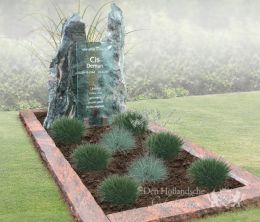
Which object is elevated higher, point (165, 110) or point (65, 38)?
point (65, 38)

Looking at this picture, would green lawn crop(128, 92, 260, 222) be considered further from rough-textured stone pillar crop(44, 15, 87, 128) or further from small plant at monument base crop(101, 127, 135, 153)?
rough-textured stone pillar crop(44, 15, 87, 128)

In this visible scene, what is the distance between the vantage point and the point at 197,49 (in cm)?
1856

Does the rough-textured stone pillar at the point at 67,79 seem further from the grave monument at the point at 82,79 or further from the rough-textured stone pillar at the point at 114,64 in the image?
the rough-textured stone pillar at the point at 114,64

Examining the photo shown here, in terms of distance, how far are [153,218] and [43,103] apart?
31.0ft

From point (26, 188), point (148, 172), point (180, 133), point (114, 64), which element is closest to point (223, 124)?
point (180, 133)

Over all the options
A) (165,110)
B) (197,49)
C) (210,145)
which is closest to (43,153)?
(210,145)

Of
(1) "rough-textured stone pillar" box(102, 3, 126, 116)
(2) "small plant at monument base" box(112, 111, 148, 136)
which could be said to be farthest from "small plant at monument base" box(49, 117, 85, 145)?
(1) "rough-textured stone pillar" box(102, 3, 126, 116)

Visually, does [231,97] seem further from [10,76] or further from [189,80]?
[10,76]

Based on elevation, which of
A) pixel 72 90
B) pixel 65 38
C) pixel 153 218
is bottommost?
pixel 153 218

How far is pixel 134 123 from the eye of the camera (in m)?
8.09

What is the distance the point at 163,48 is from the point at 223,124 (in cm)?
851

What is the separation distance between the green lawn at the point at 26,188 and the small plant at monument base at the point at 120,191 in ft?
1.39

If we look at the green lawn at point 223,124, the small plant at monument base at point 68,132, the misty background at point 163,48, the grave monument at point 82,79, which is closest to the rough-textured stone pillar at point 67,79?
the grave monument at point 82,79

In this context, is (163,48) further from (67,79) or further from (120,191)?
(120,191)
